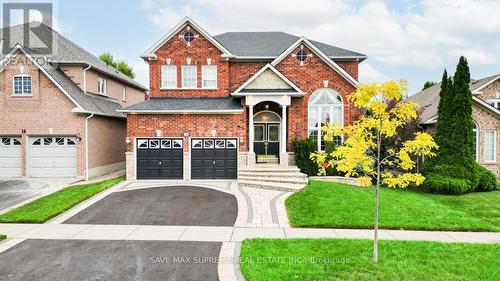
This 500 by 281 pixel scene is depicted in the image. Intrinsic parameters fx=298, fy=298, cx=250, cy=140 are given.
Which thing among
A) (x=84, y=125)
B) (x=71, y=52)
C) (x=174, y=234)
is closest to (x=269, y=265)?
(x=174, y=234)

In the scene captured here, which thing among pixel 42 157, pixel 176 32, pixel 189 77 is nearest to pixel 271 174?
pixel 189 77

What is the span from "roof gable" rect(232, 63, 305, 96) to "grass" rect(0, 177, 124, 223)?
9.41 m

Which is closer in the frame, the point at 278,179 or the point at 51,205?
the point at 51,205

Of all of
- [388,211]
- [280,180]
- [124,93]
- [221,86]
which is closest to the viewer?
[388,211]

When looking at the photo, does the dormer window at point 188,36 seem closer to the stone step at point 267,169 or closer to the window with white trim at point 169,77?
the window with white trim at point 169,77

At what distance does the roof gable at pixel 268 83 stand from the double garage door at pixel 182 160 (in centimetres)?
326

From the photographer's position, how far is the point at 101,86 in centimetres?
2242

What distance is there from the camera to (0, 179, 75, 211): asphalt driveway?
13.0 metres

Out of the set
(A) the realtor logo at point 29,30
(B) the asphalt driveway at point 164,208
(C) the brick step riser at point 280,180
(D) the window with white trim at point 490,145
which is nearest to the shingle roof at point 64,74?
(A) the realtor logo at point 29,30

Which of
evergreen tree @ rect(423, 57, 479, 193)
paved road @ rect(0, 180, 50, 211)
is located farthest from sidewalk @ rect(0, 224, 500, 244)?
evergreen tree @ rect(423, 57, 479, 193)

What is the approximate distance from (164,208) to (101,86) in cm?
1488

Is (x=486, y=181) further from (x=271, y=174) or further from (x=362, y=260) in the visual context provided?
(x=362, y=260)

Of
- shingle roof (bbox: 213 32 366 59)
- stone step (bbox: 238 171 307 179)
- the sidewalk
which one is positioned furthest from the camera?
shingle roof (bbox: 213 32 366 59)

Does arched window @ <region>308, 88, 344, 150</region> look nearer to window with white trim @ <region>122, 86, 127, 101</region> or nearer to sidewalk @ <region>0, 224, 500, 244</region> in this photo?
sidewalk @ <region>0, 224, 500, 244</region>
